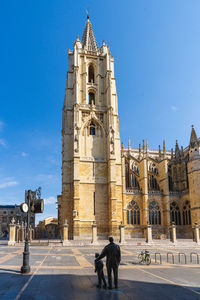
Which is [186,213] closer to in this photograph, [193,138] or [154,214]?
[154,214]

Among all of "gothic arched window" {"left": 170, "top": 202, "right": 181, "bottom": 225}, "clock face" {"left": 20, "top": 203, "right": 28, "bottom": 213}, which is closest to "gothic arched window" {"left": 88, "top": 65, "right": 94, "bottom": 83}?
"gothic arched window" {"left": 170, "top": 202, "right": 181, "bottom": 225}

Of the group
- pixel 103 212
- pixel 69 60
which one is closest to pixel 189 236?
pixel 103 212

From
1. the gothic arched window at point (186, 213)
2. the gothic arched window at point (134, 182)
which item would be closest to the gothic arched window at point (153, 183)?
the gothic arched window at point (134, 182)

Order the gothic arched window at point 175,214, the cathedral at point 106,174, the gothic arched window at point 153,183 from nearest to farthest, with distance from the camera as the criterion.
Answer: the cathedral at point 106,174, the gothic arched window at point 175,214, the gothic arched window at point 153,183

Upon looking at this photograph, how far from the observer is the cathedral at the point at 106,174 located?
38625 millimetres

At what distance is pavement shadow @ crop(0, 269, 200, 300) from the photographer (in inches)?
269

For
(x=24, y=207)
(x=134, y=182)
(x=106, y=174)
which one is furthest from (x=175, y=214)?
(x=24, y=207)

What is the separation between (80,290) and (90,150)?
112 feet

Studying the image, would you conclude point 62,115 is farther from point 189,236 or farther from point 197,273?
point 197,273

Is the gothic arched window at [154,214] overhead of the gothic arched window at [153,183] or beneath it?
beneath

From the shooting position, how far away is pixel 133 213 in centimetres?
4278

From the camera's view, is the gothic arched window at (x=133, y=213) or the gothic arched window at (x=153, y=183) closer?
the gothic arched window at (x=133, y=213)

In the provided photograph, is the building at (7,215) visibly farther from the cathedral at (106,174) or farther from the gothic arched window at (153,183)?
the gothic arched window at (153,183)

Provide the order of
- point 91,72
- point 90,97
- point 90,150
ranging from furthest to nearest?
point 91,72
point 90,97
point 90,150
